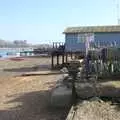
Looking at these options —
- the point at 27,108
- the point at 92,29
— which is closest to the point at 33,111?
the point at 27,108

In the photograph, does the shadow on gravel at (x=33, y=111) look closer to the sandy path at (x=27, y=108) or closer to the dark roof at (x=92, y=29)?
the sandy path at (x=27, y=108)

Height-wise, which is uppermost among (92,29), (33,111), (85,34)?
(92,29)

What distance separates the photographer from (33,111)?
523 inches

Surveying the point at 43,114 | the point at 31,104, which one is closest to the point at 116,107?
the point at 43,114

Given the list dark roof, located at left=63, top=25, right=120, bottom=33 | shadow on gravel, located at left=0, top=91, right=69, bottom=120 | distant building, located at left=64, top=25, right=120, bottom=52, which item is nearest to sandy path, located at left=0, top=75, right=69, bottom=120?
shadow on gravel, located at left=0, top=91, right=69, bottom=120

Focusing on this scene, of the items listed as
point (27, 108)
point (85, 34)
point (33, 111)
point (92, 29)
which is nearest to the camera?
point (33, 111)

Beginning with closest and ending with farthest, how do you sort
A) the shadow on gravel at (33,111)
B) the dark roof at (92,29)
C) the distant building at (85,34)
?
1. the shadow on gravel at (33,111)
2. the distant building at (85,34)
3. the dark roof at (92,29)

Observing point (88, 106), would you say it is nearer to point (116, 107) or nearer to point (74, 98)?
point (116, 107)

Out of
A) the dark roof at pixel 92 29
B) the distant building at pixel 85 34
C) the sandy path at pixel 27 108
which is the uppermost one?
the dark roof at pixel 92 29

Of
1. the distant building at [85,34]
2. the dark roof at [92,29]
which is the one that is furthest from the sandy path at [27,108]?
the dark roof at [92,29]

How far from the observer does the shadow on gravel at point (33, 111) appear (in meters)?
12.1

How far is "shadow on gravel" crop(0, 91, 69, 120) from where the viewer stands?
12.1 m

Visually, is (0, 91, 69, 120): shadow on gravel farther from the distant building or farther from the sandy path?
the distant building

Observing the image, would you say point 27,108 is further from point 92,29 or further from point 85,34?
point 92,29
